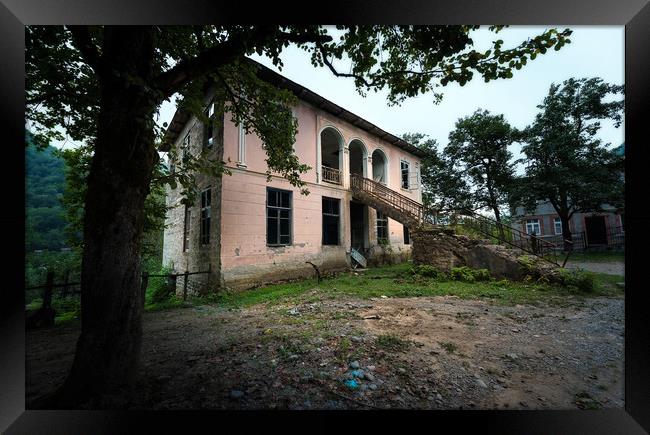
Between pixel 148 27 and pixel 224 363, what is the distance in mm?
3992

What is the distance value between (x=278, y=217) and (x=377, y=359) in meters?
7.00

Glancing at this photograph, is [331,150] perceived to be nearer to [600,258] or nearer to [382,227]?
[382,227]

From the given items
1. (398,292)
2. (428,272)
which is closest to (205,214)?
(398,292)

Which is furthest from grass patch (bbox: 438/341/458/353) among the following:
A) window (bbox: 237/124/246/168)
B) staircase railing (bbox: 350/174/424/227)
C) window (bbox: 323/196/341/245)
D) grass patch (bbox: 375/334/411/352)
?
staircase railing (bbox: 350/174/424/227)

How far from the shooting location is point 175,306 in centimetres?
658

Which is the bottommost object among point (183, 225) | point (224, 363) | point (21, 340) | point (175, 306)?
point (175, 306)

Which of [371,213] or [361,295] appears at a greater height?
[371,213]

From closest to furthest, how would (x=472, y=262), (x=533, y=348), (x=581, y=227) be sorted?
1. (x=533, y=348)
2. (x=472, y=262)
3. (x=581, y=227)

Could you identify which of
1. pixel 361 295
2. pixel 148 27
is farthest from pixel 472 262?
pixel 148 27

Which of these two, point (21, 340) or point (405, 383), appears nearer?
point (21, 340)

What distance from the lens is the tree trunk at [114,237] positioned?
87.4 inches

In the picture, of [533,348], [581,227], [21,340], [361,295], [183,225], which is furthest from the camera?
[581,227]
